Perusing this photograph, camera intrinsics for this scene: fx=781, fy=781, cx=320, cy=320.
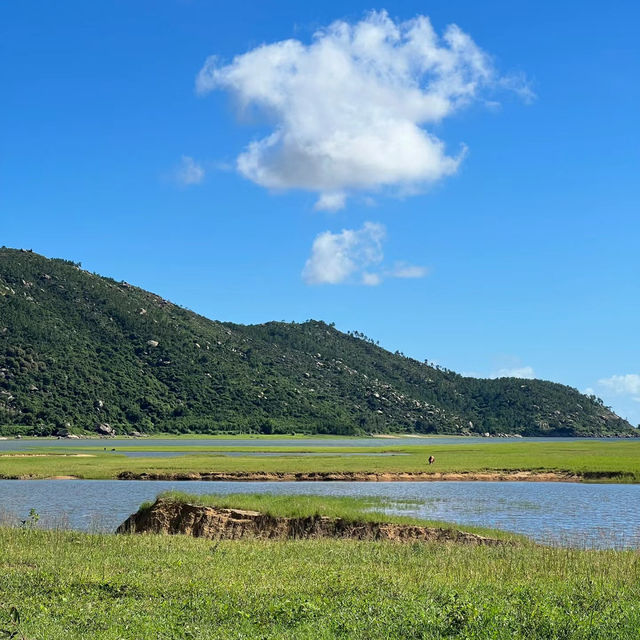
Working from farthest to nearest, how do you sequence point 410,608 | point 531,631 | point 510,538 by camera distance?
point 510,538 → point 410,608 → point 531,631

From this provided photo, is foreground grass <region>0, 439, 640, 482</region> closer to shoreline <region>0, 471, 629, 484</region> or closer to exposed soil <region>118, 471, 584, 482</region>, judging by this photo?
shoreline <region>0, 471, 629, 484</region>

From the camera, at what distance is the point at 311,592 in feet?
59.4

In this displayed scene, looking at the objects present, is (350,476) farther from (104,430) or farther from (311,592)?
(104,430)

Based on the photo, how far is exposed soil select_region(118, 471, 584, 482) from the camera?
66625 mm

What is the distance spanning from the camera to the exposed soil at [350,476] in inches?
2623

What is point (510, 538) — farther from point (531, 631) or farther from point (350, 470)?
point (350, 470)

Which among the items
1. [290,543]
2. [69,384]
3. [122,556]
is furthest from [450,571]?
[69,384]

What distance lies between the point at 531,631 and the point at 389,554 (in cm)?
1058

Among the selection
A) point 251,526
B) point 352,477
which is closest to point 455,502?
point 251,526

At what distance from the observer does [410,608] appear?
1622cm

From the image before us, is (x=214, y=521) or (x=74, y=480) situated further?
(x=74, y=480)

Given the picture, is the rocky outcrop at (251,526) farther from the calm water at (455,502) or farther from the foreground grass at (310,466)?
the foreground grass at (310,466)

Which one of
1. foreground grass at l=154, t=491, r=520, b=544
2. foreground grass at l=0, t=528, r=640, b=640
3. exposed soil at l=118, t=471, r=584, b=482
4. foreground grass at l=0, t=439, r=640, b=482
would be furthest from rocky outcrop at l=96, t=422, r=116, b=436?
foreground grass at l=0, t=528, r=640, b=640

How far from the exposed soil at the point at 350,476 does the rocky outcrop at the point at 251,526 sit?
3062cm
